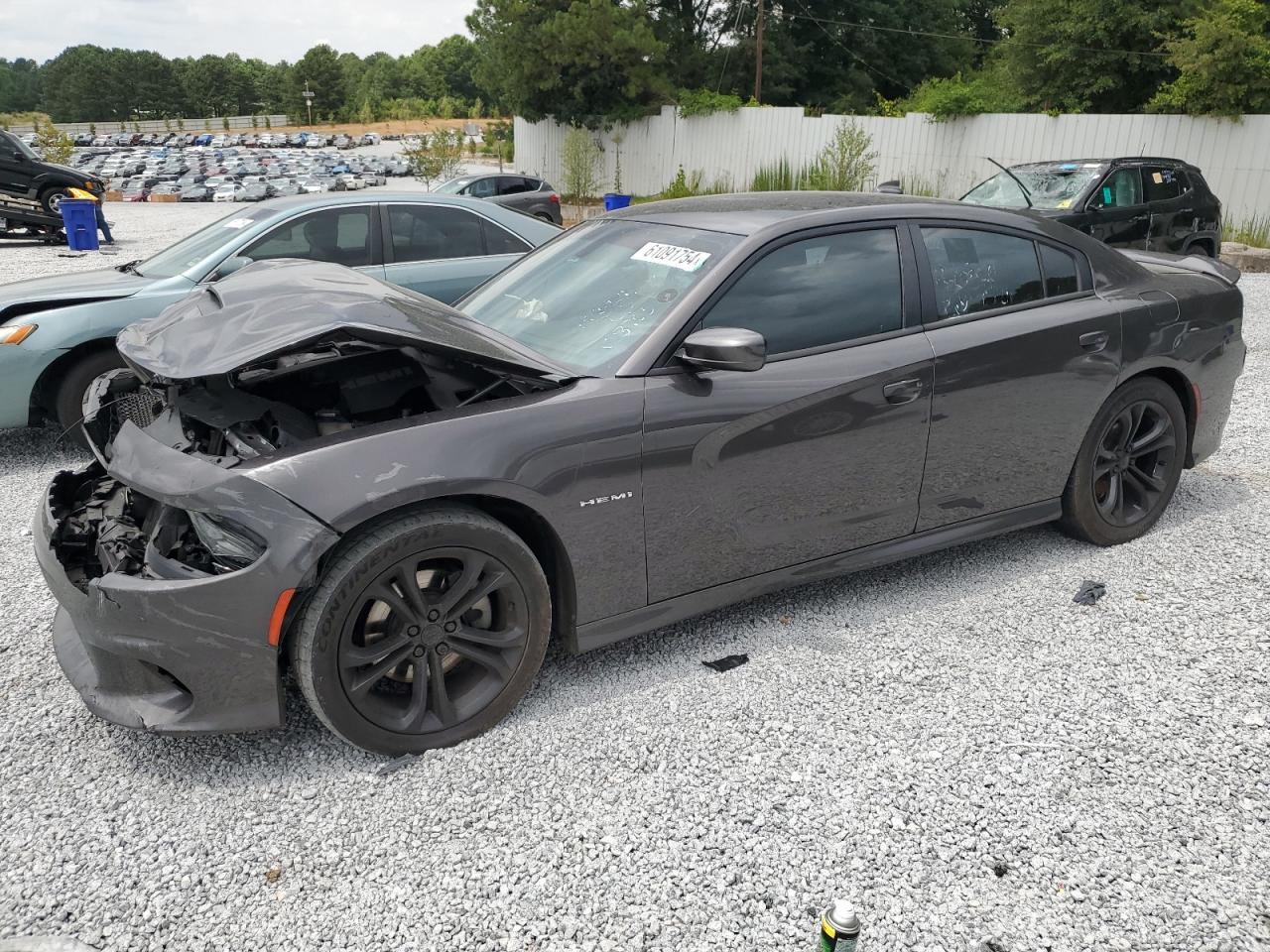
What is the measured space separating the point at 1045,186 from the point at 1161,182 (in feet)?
5.25

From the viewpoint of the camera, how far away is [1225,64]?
1747 centimetres

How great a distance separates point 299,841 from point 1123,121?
21.2 m

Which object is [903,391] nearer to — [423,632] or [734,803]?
[734,803]

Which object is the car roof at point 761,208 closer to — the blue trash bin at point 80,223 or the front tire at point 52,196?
the blue trash bin at point 80,223

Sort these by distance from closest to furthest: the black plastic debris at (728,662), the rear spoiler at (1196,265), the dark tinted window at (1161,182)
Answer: the black plastic debris at (728,662)
the rear spoiler at (1196,265)
the dark tinted window at (1161,182)

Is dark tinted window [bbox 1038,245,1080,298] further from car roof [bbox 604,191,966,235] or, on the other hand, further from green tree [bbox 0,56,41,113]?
green tree [bbox 0,56,41,113]

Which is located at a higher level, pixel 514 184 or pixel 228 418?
pixel 514 184

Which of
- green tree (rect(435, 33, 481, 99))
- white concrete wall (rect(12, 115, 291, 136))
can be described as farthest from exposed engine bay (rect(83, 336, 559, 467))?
green tree (rect(435, 33, 481, 99))

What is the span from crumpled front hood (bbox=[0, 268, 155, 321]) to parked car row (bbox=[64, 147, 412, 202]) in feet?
110

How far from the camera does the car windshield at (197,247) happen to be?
609cm

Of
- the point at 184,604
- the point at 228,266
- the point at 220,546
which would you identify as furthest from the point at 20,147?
the point at 184,604

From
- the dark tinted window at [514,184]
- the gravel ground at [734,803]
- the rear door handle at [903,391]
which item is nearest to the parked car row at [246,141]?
the dark tinted window at [514,184]

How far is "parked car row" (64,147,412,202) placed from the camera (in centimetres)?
4115

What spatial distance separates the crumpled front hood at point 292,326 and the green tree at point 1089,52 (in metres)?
23.9
